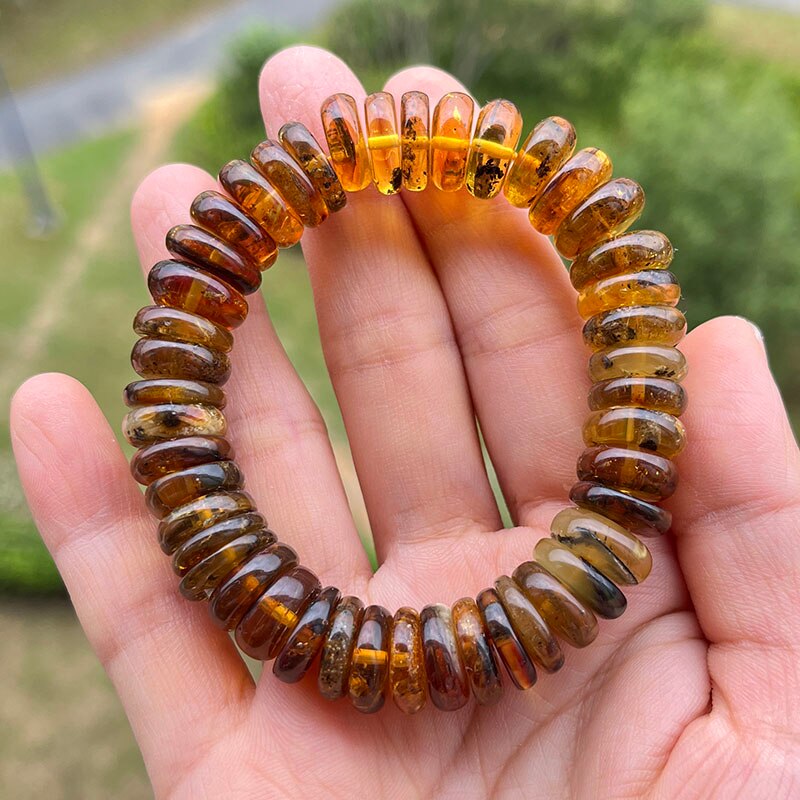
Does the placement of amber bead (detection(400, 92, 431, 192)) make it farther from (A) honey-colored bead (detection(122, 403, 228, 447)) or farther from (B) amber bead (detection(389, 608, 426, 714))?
(B) amber bead (detection(389, 608, 426, 714))

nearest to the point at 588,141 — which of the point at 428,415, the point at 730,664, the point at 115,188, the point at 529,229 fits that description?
the point at 115,188

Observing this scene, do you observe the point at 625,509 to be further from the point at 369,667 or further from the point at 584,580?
the point at 369,667

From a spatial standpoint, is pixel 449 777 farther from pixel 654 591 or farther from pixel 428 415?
pixel 428 415

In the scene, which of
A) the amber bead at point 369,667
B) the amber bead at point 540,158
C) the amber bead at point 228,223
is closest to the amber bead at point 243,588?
the amber bead at point 369,667

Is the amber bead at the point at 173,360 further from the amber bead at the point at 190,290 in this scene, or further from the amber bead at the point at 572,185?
the amber bead at the point at 572,185

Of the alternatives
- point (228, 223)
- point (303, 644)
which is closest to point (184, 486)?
point (303, 644)

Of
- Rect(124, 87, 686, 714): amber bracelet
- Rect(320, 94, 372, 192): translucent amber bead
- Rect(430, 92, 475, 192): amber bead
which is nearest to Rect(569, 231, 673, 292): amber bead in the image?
Rect(124, 87, 686, 714): amber bracelet
